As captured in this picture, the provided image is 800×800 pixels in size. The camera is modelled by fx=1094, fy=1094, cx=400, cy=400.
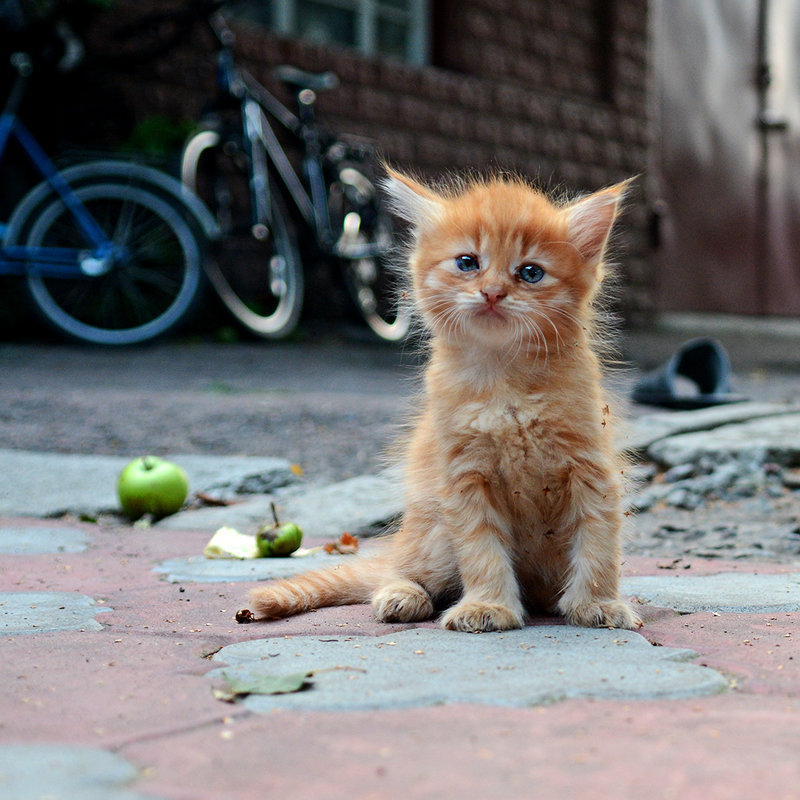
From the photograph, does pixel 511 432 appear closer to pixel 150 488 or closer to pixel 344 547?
pixel 344 547

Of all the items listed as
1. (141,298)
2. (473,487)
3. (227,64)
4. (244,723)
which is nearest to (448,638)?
(473,487)

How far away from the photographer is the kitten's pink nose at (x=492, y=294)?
2107 millimetres

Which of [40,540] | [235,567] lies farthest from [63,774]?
[40,540]

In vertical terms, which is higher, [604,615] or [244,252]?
[244,252]

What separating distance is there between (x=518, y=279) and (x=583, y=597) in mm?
637

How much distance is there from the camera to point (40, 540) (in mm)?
3166

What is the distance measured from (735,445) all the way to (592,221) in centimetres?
215

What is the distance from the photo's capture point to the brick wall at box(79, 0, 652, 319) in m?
8.59

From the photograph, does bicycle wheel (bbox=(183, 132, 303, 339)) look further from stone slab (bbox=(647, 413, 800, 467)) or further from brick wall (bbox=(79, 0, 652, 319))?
stone slab (bbox=(647, 413, 800, 467))

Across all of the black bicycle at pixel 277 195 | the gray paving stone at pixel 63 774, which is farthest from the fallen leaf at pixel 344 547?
the black bicycle at pixel 277 195

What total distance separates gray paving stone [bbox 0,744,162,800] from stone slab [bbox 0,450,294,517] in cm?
244

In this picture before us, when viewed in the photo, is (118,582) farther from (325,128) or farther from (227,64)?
(325,128)

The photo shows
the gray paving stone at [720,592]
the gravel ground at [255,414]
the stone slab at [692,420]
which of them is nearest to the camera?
the gray paving stone at [720,592]

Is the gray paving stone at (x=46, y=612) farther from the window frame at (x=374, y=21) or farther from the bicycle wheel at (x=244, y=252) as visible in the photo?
the window frame at (x=374, y=21)
